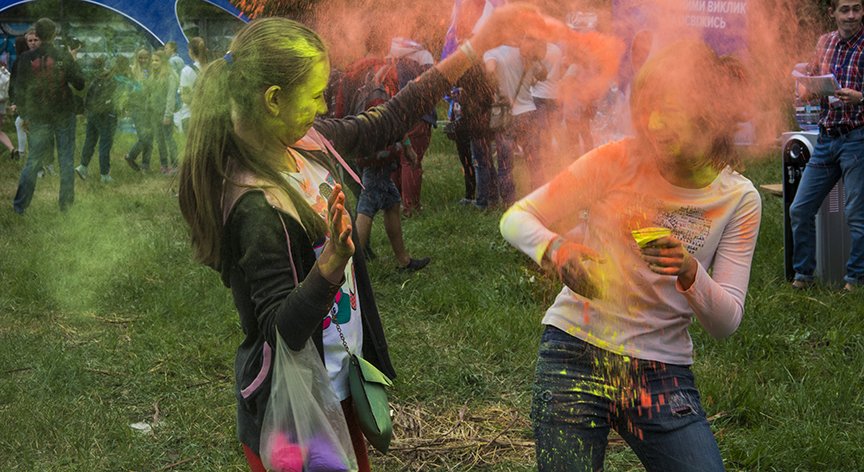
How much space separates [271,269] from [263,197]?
0.17 meters

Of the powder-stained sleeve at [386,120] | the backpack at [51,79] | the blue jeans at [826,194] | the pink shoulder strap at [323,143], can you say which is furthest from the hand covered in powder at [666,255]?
the backpack at [51,79]

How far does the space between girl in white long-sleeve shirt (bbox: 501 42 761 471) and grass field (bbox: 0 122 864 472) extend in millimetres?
1602

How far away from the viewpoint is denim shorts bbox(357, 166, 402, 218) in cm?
707

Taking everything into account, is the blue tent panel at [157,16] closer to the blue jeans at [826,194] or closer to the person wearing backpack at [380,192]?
the person wearing backpack at [380,192]

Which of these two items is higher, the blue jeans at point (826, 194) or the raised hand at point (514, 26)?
the raised hand at point (514, 26)

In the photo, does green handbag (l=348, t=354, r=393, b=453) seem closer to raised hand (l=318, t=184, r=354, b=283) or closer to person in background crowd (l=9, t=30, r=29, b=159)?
raised hand (l=318, t=184, r=354, b=283)

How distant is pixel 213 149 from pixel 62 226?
7.38 metres

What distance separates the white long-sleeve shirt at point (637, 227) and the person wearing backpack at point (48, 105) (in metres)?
3.56

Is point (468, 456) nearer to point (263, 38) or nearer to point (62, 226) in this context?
point (263, 38)

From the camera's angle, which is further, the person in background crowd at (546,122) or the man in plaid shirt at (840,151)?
the man in plaid shirt at (840,151)

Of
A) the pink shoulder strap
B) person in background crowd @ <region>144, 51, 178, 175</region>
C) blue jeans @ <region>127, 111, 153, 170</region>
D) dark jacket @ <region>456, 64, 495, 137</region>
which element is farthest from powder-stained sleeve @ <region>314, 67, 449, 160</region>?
blue jeans @ <region>127, 111, 153, 170</region>

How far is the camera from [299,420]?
214cm

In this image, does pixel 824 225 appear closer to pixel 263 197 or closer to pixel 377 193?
pixel 377 193

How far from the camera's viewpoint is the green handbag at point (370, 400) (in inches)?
91.0
